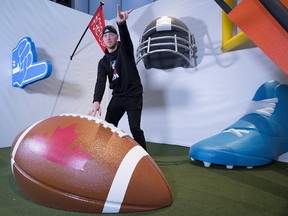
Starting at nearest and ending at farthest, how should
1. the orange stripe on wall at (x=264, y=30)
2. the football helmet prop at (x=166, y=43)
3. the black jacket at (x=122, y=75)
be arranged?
the orange stripe on wall at (x=264, y=30) → the black jacket at (x=122, y=75) → the football helmet prop at (x=166, y=43)

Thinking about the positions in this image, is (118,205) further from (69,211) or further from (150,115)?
(150,115)

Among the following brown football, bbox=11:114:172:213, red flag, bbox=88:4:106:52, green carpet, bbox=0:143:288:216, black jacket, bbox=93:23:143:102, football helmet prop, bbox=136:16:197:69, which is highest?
red flag, bbox=88:4:106:52

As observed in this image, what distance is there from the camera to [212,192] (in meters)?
1.11

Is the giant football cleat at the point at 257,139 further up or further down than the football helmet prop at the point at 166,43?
further down

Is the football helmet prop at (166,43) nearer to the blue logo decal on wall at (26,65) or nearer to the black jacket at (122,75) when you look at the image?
the black jacket at (122,75)

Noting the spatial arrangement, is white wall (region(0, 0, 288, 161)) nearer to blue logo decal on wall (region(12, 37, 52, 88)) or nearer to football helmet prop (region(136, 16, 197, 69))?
blue logo decal on wall (region(12, 37, 52, 88))

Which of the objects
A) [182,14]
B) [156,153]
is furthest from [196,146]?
[182,14]

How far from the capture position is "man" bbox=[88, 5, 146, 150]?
63.4 inches

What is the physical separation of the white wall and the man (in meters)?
0.89

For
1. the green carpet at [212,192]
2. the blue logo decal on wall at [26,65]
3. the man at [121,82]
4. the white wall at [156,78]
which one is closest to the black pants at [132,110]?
the man at [121,82]

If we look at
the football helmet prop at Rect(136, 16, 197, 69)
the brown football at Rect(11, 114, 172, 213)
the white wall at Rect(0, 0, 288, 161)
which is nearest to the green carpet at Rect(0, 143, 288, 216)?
the brown football at Rect(11, 114, 172, 213)

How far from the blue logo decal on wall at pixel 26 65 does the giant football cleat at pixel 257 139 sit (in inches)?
59.7

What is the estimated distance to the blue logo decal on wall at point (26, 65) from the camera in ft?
6.84

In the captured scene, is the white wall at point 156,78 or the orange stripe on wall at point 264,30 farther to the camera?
the white wall at point 156,78
